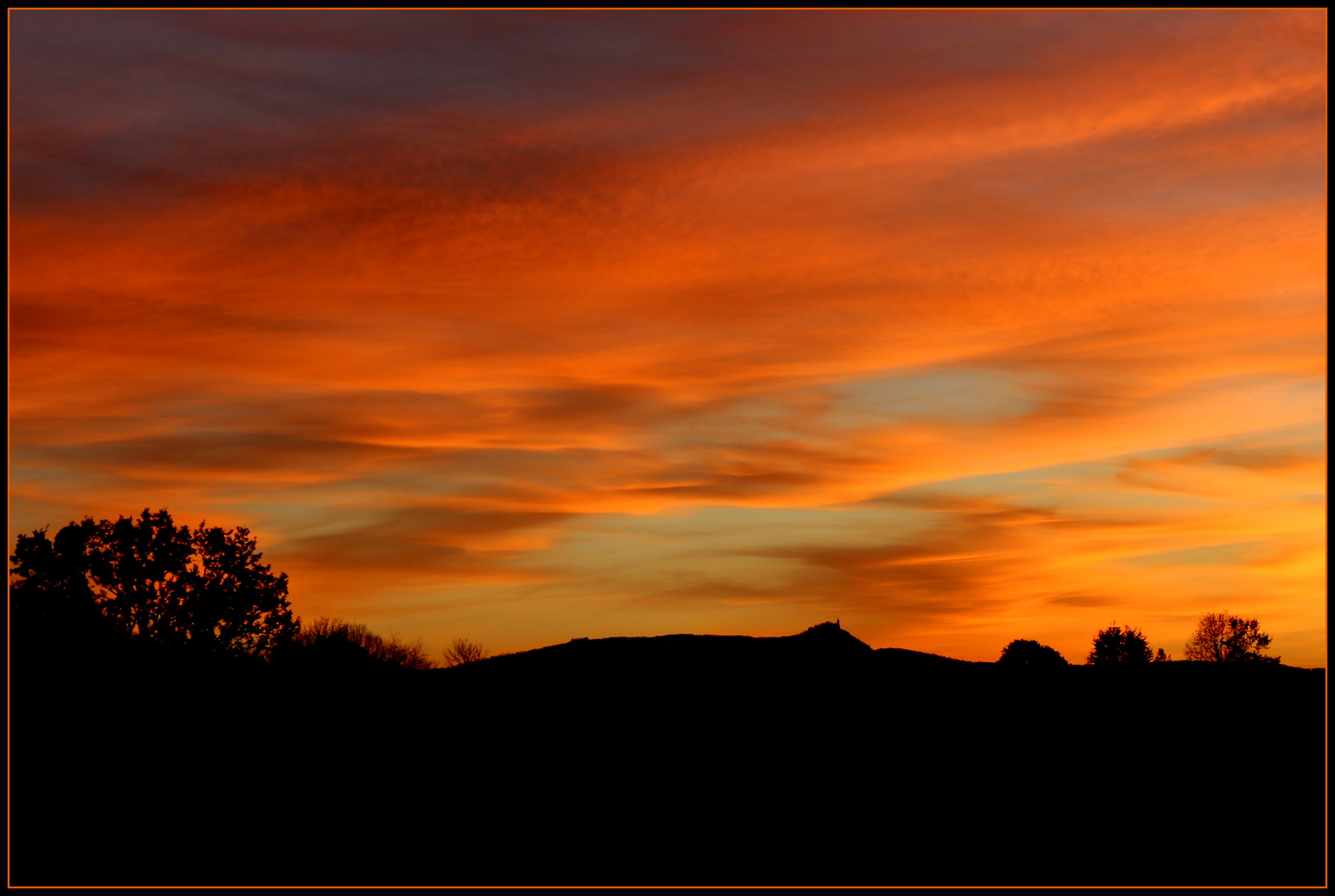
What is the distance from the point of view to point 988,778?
32.3 meters

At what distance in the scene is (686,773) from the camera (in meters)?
32.6

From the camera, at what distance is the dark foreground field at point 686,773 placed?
28.7 m

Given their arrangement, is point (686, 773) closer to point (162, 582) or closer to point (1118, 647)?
point (162, 582)

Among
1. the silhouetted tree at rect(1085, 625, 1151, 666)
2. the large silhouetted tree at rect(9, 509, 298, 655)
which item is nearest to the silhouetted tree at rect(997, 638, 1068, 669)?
the silhouetted tree at rect(1085, 625, 1151, 666)

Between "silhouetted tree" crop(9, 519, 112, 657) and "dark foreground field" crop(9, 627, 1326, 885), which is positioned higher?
"silhouetted tree" crop(9, 519, 112, 657)

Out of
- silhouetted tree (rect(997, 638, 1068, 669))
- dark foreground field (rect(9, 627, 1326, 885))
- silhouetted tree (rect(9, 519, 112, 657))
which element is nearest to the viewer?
dark foreground field (rect(9, 627, 1326, 885))

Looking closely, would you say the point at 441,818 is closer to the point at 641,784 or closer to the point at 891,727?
the point at 641,784

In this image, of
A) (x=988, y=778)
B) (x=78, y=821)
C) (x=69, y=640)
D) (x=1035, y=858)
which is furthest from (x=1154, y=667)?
(x=69, y=640)

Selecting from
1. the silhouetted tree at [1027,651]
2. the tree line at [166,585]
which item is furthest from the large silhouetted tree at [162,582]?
the silhouetted tree at [1027,651]

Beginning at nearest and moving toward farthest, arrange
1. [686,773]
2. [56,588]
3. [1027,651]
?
1. [686,773]
2. [56,588]
3. [1027,651]

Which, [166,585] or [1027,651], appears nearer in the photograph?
[166,585]

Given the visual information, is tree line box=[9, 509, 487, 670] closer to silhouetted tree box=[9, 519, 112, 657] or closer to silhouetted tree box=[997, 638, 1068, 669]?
silhouetted tree box=[9, 519, 112, 657]

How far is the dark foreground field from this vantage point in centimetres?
2873

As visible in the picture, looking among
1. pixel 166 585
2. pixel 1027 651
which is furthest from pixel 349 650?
pixel 1027 651
